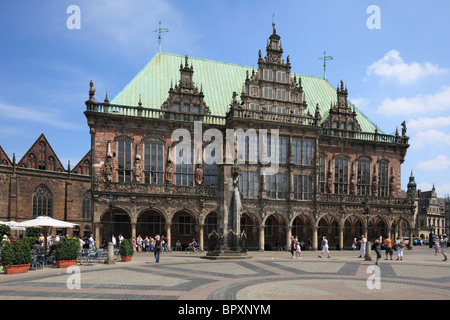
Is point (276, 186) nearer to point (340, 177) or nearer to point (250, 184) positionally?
point (250, 184)

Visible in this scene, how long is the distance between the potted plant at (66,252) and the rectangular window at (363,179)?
35703 mm

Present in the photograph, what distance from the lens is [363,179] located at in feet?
164

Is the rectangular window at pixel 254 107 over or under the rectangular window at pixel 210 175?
over

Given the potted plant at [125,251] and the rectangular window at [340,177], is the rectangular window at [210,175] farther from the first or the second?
the potted plant at [125,251]

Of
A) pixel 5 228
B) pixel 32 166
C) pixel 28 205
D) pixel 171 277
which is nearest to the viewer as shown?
pixel 171 277

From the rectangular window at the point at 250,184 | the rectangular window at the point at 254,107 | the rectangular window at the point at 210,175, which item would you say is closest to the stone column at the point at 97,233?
the rectangular window at the point at 210,175

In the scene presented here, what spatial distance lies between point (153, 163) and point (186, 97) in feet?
25.3

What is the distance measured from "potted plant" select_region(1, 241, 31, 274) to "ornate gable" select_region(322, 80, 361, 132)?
37.2 meters

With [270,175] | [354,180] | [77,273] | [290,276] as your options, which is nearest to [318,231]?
[354,180]

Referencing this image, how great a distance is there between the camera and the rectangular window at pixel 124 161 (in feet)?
133

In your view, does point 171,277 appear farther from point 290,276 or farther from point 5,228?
point 5,228

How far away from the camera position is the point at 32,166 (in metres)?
62.2
